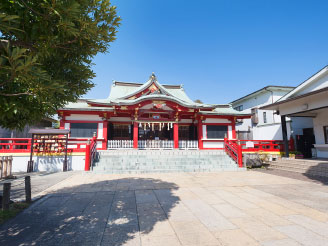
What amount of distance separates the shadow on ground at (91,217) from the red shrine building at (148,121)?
8.21 meters

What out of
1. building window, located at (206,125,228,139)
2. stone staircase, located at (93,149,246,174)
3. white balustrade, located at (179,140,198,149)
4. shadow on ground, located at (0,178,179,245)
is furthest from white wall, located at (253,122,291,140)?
shadow on ground, located at (0,178,179,245)

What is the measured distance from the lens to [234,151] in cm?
1205

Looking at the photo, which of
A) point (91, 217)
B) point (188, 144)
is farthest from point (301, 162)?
point (91, 217)

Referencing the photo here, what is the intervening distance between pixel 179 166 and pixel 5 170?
9.92 m

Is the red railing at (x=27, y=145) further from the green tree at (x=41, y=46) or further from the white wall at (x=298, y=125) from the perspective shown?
the white wall at (x=298, y=125)

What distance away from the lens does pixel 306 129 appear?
1498cm

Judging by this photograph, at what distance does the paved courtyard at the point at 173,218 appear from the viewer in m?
2.99

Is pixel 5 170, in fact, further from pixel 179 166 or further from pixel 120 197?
pixel 179 166

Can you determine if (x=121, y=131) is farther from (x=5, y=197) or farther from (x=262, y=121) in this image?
(x=262, y=121)

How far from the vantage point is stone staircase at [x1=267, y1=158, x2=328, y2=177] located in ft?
30.5

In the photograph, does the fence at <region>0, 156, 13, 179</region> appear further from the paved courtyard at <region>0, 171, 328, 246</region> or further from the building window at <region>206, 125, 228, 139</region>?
the building window at <region>206, 125, 228, 139</region>

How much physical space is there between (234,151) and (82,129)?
1229cm

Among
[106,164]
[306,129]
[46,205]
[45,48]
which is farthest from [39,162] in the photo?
[306,129]

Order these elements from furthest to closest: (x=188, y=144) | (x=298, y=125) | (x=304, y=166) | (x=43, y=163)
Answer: (x=298, y=125), (x=188, y=144), (x=43, y=163), (x=304, y=166)
